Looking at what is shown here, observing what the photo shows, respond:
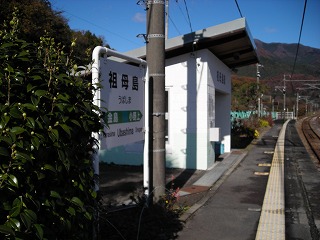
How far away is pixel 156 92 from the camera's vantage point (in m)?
5.66

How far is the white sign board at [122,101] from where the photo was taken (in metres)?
4.26

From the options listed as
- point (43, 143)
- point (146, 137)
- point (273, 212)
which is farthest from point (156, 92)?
point (43, 143)

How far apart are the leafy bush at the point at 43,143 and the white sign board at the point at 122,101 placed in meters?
1.32

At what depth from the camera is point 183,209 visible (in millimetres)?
6066

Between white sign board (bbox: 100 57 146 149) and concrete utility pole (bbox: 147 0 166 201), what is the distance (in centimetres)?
27

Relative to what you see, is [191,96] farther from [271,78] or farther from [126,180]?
[271,78]

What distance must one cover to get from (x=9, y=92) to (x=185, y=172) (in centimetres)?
833

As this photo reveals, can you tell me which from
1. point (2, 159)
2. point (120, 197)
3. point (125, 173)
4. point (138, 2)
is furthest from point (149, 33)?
point (125, 173)

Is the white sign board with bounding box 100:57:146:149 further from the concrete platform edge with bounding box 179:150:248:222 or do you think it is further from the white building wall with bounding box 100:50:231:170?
the white building wall with bounding box 100:50:231:170

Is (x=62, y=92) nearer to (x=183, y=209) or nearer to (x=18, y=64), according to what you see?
(x=18, y=64)

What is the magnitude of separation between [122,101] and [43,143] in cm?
258

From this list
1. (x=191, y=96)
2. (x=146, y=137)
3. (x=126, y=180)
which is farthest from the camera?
(x=191, y=96)

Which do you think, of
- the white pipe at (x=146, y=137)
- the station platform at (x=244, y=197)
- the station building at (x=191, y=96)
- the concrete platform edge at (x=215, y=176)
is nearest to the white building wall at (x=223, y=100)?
the concrete platform edge at (x=215, y=176)

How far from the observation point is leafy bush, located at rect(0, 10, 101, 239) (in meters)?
1.99
